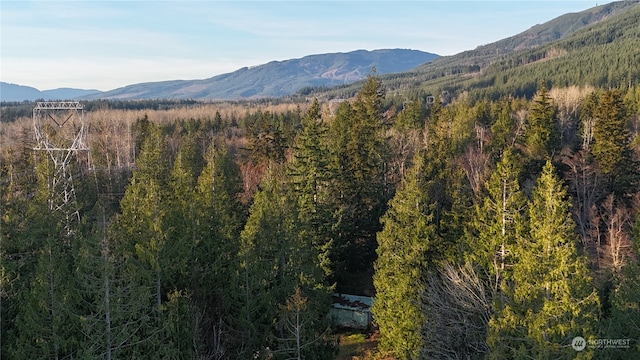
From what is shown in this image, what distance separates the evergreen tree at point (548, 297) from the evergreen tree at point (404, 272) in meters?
6.01

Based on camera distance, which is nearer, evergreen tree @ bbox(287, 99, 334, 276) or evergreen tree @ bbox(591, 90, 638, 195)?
evergreen tree @ bbox(287, 99, 334, 276)

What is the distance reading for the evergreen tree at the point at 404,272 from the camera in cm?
2103

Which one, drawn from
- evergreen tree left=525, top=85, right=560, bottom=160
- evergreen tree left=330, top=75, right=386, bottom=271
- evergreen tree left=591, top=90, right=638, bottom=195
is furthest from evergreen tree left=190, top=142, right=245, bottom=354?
evergreen tree left=591, top=90, right=638, bottom=195

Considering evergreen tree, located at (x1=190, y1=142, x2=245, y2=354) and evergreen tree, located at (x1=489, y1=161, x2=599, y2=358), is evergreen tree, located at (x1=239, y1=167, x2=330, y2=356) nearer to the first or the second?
evergreen tree, located at (x1=190, y1=142, x2=245, y2=354)

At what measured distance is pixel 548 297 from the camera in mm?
13945

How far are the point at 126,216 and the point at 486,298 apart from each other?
15958mm

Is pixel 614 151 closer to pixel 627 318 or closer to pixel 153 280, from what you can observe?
pixel 627 318

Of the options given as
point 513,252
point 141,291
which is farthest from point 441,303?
point 141,291

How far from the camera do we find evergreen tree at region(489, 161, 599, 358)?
43.4 feet

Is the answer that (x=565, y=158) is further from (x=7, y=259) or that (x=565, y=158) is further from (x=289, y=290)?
(x=7, y=259)
